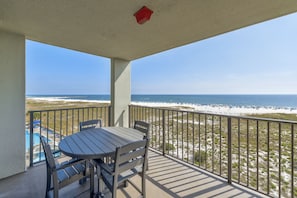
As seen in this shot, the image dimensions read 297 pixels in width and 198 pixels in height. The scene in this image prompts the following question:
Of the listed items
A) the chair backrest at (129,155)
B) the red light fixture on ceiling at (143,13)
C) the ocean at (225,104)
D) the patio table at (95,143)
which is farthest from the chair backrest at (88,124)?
the ocean at (225,104)

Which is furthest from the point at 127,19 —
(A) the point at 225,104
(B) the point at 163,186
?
(A) the point at 225,104

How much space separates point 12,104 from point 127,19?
2.13 meters

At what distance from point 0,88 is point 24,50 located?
0.68m

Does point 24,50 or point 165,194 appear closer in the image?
point 165,194

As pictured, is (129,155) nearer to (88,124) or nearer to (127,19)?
(88,124)

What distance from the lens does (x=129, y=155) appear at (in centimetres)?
135

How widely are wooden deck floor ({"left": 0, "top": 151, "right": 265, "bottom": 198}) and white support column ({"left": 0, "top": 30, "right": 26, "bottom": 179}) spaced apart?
26 cm

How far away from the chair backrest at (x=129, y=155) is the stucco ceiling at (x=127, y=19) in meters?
1.43

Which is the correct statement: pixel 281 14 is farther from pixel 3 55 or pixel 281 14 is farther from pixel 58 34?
pixel 3 55

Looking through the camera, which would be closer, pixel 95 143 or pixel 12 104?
pixel 95 143

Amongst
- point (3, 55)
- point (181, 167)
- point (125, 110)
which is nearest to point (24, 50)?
point (3, 55)

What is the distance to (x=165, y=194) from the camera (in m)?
1.83

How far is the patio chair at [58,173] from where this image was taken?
132 cm

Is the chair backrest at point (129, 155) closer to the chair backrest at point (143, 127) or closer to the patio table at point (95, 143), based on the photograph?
the patio table at point (95, 143)
